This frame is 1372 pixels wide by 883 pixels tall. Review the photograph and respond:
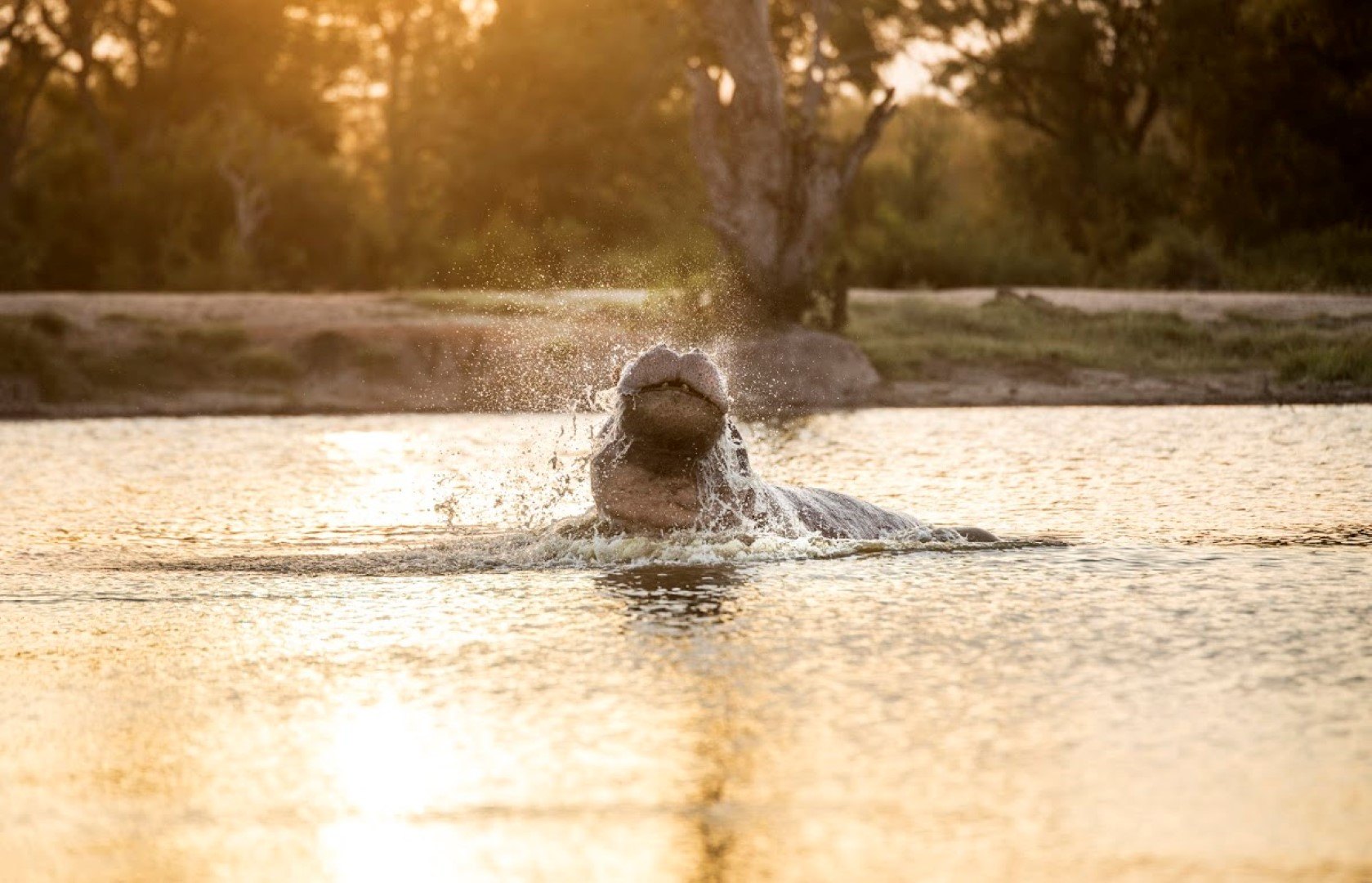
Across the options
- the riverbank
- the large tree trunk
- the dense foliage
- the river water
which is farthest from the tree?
the river water

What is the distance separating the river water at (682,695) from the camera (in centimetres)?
462

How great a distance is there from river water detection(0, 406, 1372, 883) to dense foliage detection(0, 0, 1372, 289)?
19252 millimetres

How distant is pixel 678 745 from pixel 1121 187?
33.2 metres

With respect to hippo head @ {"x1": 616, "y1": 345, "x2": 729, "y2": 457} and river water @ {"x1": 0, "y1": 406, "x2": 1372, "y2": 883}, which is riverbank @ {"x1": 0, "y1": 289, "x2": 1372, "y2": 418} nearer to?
river water @ {"x1": 0, "y1": 406, "x2": 1372, "y2": 883}

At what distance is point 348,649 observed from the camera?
698cm

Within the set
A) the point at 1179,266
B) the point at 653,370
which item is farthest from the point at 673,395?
the point at 1179,266

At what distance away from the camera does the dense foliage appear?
3316cm

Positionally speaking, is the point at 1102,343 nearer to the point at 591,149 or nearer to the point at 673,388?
the point at 673,388

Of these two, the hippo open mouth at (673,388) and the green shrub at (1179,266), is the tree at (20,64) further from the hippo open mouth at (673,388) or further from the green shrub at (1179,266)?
the hippo open mouth at (673,388)

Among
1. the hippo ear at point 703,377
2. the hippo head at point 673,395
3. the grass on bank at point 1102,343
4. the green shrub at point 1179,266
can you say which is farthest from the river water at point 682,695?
the green shrub at point 1179,266

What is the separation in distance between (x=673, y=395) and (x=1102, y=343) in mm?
16077

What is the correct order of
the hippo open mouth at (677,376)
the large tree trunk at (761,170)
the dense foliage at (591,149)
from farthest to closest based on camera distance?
1. the dense foliage at (591,149)
2. the large tree trunk at (761,170)
3. the hippo open mouth at (677,376)

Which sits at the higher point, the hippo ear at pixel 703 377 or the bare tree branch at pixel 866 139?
the bare tree branch at pixel 866 139

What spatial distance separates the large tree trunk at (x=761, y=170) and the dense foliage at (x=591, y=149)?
519 centimetres
